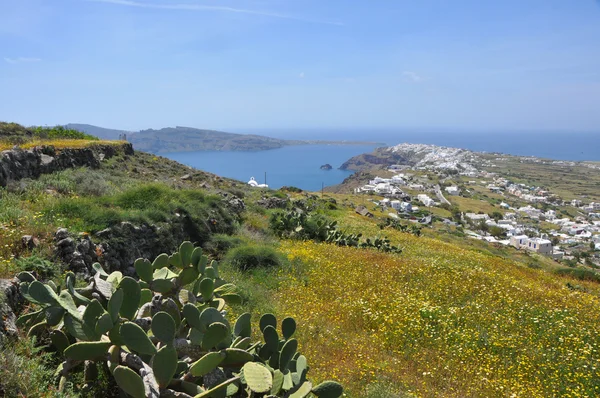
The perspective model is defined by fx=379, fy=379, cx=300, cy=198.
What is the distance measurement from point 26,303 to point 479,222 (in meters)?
77.3

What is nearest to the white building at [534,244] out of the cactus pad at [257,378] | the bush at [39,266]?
the cactus pad at [257,378]

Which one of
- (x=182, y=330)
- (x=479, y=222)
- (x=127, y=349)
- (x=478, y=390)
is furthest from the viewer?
(x=479, y=222)

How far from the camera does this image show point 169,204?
438 inches

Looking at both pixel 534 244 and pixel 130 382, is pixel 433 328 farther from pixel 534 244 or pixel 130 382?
pixel 534 244

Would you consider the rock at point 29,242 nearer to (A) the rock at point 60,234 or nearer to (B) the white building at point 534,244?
(A) the rock at point 60,234

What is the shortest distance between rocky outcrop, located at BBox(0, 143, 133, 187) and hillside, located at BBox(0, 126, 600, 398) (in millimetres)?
279

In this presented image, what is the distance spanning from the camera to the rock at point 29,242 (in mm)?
6129

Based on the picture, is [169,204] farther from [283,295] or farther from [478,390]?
[478,390]

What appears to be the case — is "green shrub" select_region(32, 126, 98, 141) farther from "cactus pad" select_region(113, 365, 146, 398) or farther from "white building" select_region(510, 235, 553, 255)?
"white building" select_region(510, 235, 553, 255)

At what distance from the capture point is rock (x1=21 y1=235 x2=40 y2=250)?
6.13 meters

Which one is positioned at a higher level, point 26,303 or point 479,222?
point 26,303

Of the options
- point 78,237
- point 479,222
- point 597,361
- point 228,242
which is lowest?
point 479,222

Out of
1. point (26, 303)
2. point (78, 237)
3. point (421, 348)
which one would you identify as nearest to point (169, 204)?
point (78, 237)

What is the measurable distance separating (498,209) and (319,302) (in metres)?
102
